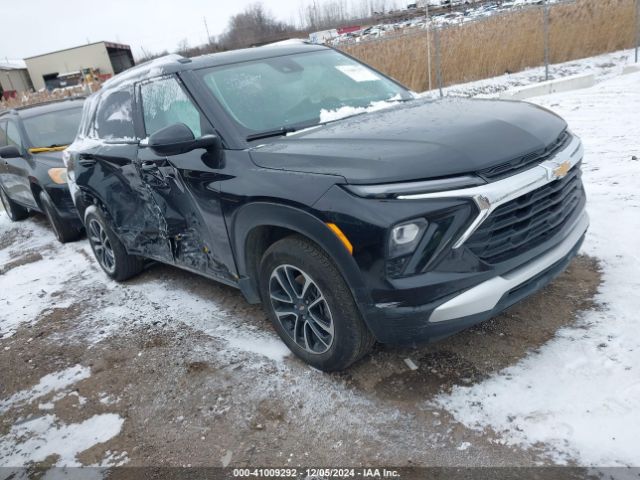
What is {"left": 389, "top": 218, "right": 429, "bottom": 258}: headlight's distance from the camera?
88.6 inches

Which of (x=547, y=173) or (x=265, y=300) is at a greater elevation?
(x=547, y=173)

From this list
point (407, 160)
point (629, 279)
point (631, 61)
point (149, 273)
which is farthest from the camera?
point (631, 61)

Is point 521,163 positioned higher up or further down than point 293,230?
higher up

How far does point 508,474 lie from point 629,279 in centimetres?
188

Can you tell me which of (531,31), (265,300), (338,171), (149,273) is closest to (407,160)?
(338,171)

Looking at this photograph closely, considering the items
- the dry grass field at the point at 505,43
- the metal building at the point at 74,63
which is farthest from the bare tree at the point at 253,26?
the dry grass field at the point at 505,43

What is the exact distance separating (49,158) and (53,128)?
0.89m

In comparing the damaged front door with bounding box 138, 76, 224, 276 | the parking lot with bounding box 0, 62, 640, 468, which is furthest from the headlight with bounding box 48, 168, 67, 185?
the damaged front door with bounding box 138, 76, 224, 276

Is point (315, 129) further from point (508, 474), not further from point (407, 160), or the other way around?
point (508, 474)

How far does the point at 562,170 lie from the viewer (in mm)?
2586

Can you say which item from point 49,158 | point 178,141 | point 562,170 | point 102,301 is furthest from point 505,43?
point 178,141

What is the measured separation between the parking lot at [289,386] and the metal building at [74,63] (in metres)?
51.8

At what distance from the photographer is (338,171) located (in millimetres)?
2424

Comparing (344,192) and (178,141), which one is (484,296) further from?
(178,141)
